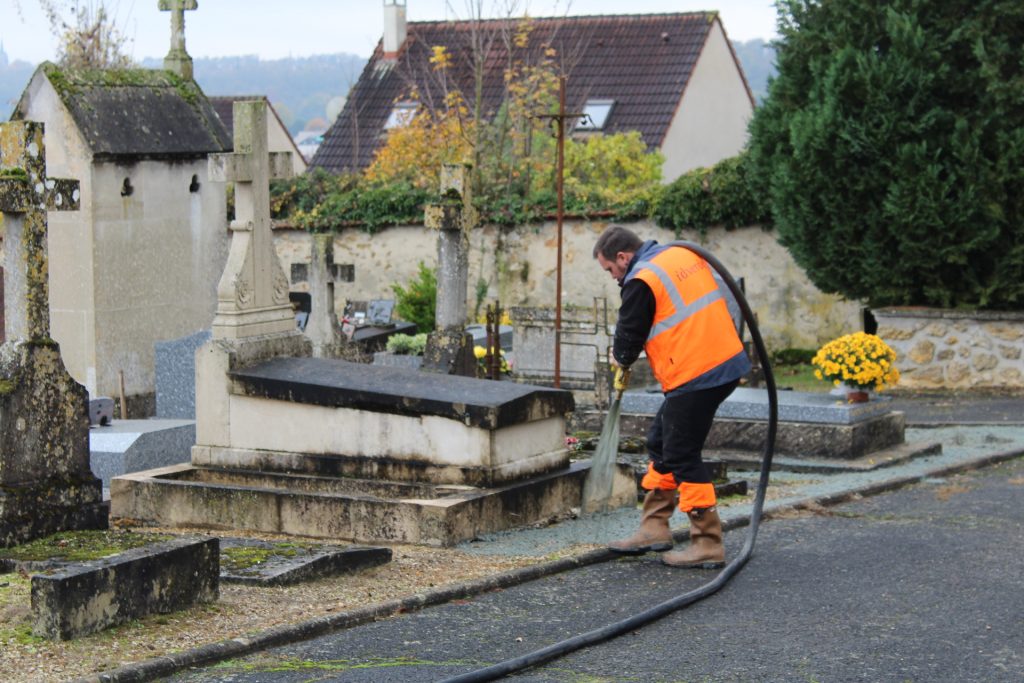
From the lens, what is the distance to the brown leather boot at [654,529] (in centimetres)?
771

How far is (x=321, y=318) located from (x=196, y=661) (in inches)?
378

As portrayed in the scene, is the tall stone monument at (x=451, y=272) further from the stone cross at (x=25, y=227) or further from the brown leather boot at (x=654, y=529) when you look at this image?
the stone cross at (x=25, y=227)

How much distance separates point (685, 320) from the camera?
287 inches

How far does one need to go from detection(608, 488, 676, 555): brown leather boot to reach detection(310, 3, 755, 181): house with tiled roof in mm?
22520

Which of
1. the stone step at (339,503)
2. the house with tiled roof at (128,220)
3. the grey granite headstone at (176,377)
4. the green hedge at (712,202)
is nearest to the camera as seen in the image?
the stone step at (339,503)

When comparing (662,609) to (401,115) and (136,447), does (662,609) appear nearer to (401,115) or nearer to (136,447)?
(136,447)

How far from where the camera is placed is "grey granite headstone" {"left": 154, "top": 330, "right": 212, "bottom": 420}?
44.0 feet

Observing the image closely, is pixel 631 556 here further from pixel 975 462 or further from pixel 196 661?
pixel 975 462

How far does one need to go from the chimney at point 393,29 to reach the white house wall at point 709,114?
6.72 m

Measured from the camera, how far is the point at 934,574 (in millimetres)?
7391

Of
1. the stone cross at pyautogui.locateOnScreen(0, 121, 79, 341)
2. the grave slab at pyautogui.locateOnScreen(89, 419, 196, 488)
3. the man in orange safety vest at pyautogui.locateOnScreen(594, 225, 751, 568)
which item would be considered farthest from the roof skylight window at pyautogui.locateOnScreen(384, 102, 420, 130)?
the man in orange safety vest at pyautogui.locateOnScreen(594, 225, 751, 568)

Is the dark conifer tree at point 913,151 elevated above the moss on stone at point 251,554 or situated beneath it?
elevated above

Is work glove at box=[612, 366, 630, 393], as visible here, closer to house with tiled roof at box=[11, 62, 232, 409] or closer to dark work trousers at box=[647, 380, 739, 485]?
dark work trousers at box=[647, 380, 739, 485]

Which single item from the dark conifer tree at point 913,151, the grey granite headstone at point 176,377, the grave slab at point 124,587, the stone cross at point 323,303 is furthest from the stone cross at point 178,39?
the grave slab at point 124,587
